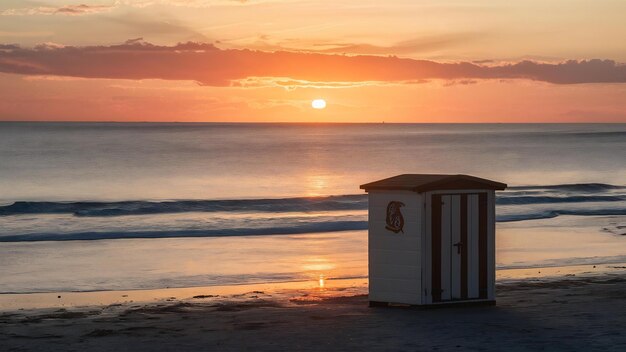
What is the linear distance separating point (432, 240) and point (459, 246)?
19.9 inches

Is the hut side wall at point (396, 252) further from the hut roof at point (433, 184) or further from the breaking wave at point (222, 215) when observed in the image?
the breaking wave at point (222, 215)

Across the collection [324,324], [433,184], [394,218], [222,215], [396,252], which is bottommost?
[324,324]

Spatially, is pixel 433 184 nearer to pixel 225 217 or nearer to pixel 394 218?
pixel 394 218

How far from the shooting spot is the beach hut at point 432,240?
1487 cm

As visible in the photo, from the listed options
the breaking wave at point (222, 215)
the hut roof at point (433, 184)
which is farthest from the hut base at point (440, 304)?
the breaking wave at point (222, 215)

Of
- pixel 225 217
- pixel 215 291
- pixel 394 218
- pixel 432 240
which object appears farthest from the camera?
pixel 225 217

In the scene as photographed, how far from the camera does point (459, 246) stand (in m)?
15.1

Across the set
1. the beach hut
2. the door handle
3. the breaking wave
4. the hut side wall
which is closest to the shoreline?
the hut side wall

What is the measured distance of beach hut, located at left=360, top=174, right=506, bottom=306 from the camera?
14.9 m

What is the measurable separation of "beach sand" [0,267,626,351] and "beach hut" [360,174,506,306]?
31 centimetres

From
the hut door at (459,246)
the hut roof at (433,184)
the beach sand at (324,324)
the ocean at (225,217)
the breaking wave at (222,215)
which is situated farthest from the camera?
the breaking wave at (222,215)

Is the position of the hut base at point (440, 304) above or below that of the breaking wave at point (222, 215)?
below

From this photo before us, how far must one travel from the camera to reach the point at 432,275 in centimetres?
1497

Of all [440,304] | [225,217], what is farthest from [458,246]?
[225,217]
